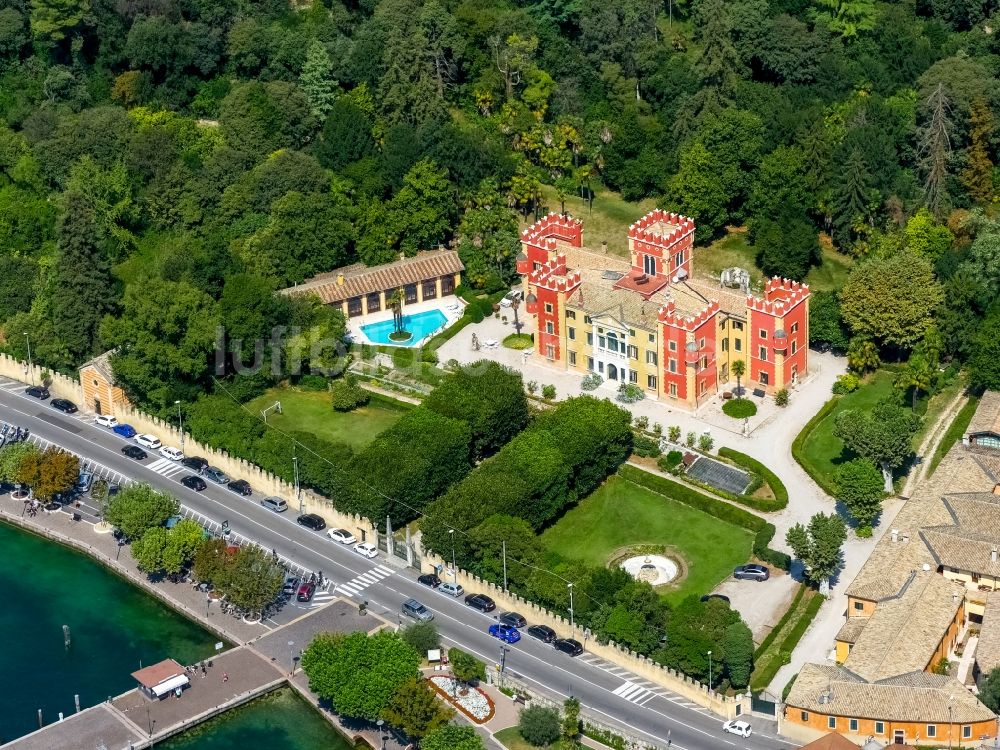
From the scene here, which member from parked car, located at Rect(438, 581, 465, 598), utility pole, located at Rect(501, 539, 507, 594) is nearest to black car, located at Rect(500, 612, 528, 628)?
utility pole, located at Rect(501, 539, 507, 594)

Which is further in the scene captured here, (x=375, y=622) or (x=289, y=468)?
(x=289, y=468)

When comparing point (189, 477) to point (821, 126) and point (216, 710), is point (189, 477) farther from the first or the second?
point (821, 126)

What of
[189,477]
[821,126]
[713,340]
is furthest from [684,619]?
[821,126]

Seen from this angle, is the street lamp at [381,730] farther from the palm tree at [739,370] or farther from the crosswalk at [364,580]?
the palm tree at [739,370]

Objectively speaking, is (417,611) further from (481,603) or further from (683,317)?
(683,317)

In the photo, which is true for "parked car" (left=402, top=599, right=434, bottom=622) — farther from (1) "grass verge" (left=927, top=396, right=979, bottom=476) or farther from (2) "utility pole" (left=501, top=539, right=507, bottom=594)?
(1) "grass verge" (left=927, top=396, right=979, bottom=476)

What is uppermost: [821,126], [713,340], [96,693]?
[821,126]
